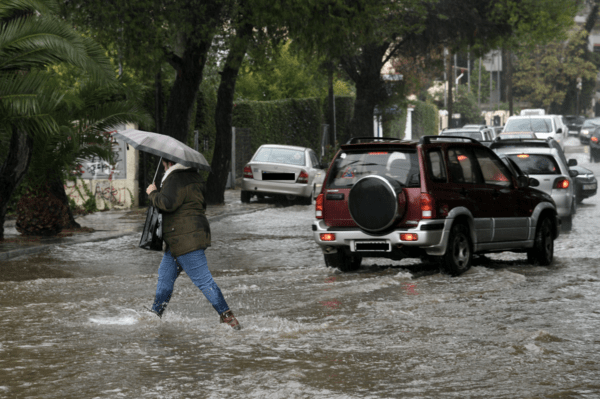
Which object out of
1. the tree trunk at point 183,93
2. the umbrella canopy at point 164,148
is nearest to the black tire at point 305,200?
the tree trunk at point 183,93

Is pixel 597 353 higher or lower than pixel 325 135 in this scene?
lower

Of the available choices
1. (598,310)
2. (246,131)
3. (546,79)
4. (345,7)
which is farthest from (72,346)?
(546,79)

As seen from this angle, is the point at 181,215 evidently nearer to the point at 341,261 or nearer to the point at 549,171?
the point at 341,261

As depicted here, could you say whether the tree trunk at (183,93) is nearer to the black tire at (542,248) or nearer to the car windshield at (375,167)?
the car windshield at (375,167)

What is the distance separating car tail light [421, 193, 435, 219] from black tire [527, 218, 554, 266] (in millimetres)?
2389

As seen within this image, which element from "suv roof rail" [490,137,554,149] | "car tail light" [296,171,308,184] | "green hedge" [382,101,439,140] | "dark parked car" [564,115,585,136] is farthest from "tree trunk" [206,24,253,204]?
"dark parked car" [564,115,585,136]

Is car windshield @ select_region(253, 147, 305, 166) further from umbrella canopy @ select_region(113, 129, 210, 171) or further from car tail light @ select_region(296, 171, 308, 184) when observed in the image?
umbrella canopy @ select_region(113, 129, 210, 171)

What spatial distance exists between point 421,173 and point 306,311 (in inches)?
112

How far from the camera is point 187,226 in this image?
774cm

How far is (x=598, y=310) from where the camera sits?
344 inches

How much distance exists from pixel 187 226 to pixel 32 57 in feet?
23.8

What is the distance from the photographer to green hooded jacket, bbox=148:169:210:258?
768cm

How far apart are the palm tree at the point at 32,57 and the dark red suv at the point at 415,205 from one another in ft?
15.7

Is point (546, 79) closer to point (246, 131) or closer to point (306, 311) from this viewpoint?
point (246, 131)
